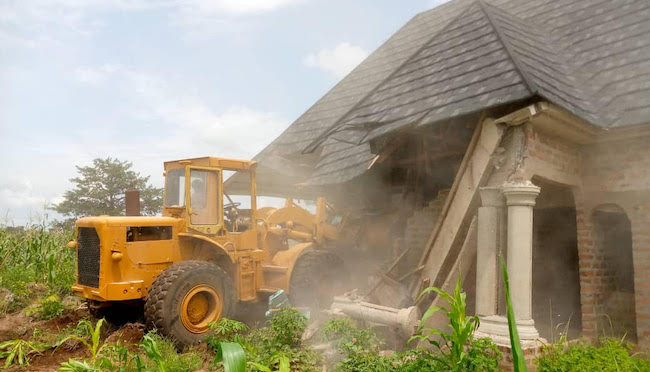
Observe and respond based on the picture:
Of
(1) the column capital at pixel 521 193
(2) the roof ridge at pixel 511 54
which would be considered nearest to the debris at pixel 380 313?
(1) the column capital at pixel 521 193

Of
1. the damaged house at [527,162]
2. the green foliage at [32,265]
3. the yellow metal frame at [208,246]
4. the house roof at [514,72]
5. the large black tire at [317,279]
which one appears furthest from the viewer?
the green foliage at [32,265]

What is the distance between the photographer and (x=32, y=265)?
1140cm

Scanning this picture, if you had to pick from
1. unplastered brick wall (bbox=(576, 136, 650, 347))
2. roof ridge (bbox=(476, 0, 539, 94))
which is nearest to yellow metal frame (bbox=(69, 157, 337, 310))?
roof ridge (bbox=(476, 0, 539, 94))

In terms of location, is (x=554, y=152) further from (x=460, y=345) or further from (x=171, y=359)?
(x=171, y=359)

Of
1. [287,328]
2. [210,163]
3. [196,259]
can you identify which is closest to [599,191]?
[287,328]

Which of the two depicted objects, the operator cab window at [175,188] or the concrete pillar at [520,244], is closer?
Answer: the concrete pillar at [520,244]

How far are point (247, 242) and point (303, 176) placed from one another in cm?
515

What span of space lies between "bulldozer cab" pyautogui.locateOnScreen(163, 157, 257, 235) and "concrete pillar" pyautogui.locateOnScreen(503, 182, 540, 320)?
4.53m

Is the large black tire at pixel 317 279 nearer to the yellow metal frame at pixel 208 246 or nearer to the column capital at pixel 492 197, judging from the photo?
the yellow metal frame at pixel 208 246

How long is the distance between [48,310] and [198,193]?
3877 millimetres

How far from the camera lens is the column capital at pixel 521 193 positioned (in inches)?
230

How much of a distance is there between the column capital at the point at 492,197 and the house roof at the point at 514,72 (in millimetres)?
1039

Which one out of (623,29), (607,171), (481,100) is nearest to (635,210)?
(607,171)

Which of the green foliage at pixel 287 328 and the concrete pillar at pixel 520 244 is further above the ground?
the concrete pillar at pixel 520 244
